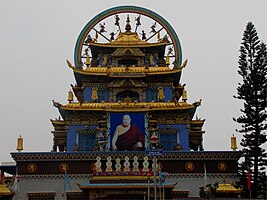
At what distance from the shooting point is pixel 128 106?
1242 inches

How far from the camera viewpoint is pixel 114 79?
3459cm

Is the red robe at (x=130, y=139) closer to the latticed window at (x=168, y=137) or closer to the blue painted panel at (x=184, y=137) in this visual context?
the latticed window at (x=168, y=137)

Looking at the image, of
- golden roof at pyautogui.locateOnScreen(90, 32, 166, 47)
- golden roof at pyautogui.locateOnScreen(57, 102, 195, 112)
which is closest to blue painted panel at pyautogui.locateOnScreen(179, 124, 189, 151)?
golden roof at pyautogui.locateOnScreen(57, 102, 195, 112)

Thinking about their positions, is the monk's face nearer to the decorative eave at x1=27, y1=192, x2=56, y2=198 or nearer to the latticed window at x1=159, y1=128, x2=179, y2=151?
the latticed window at x1=159, y1=128, x2=179, y2=151

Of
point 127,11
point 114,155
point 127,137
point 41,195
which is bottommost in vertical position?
point 41,195

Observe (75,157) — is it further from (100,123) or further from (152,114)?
(152,114)

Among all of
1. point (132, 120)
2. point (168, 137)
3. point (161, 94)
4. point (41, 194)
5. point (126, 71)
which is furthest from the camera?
point (126, 71)

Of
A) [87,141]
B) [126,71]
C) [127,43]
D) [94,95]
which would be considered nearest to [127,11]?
[127,43]

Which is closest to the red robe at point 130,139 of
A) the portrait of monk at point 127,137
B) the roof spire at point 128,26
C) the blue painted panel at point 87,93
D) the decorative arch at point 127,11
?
the portrait of monk at point 127,137

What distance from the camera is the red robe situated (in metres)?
30.2

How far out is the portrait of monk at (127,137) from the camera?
30.2 meters

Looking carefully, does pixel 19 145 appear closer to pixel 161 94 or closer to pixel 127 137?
pixel 127 137

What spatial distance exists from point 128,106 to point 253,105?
8.58 m

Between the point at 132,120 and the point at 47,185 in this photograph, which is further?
the point at 132,120
